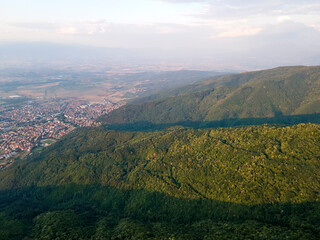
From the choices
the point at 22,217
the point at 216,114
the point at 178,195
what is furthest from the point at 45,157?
the point at 216,114

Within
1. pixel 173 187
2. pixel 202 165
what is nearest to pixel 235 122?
pixel 202 165

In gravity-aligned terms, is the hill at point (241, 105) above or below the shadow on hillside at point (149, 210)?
above

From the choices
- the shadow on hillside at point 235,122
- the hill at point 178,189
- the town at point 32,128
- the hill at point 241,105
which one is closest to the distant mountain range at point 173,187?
the hill at point 178,189

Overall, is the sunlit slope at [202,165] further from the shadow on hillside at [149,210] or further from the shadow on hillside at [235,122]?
the shadow on hillside at [235,122]

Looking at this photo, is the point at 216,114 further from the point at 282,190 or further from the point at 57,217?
the point at 57,217

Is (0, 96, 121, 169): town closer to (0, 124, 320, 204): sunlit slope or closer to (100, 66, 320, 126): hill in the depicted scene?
(100, 66, 320, 126): hill

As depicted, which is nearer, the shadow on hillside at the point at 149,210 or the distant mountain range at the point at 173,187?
the shadow on hillside at the point at 149,210

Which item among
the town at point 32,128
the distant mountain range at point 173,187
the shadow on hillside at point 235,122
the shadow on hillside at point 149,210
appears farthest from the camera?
the town at point 32,128
